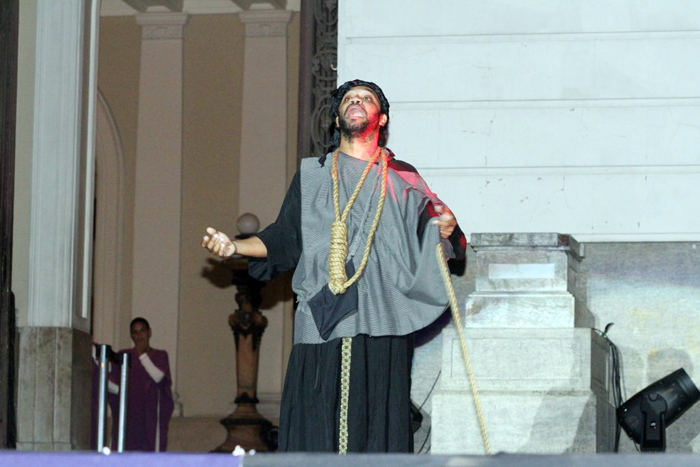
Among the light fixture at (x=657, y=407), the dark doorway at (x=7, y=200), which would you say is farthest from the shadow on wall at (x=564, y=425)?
the dark doorway at (x=7, y=200)

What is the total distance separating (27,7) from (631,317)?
4.99m

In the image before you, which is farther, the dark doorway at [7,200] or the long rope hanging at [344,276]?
the dark doorway at [7,200]

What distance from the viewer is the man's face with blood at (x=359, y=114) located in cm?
570

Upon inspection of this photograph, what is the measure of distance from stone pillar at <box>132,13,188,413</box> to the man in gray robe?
33.7 feet

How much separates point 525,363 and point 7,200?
3799 mm

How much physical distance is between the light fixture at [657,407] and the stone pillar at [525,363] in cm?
12

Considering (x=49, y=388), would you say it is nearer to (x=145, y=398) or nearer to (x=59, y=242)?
(x=59, y=242)

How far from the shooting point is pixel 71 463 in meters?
3.70

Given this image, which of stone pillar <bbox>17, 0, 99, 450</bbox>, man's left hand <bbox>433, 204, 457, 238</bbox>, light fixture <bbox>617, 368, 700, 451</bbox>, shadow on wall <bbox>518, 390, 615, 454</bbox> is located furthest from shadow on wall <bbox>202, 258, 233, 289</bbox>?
man's left hand <bbox>433, 204, 457, 238</bbox>

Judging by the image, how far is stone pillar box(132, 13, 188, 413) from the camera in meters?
16.0

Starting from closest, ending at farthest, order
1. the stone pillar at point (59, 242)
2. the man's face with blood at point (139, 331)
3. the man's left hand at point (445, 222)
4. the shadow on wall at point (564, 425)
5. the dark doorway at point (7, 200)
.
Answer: the man's left hand at point (445, 222), the shadow on wall at point (564, 425), the dark doorway at point (7, 200), the stone pillar at point (59, 242), the man's face with blood at point (139, 331)

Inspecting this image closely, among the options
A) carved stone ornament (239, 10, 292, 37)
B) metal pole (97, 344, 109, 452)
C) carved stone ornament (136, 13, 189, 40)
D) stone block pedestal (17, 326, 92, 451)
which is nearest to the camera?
metal pole (97, 344, 109, 452)

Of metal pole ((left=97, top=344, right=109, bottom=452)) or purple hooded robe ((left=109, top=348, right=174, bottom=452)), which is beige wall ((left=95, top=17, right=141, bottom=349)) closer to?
purple hooded robe ((left=109, top=348, right=174, bottom=452))

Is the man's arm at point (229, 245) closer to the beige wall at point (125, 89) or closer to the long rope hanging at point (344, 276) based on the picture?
the long rope hanging at point (344, 276)
